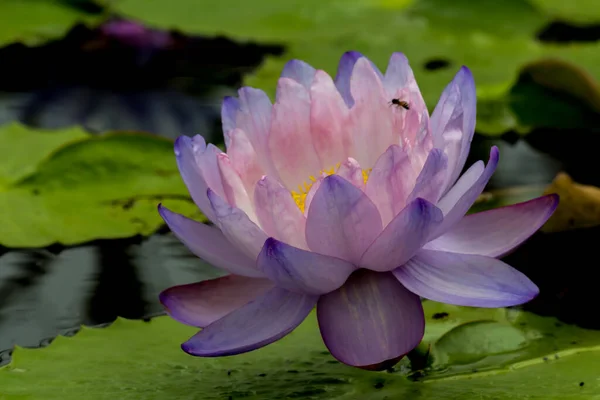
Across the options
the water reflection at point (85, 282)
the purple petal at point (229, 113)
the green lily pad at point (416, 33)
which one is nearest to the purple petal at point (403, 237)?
the purple petal at point (229, 113)

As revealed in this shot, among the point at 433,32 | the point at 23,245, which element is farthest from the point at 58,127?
the point at 433,32

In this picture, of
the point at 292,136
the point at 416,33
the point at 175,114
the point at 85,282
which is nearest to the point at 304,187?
the point at 292,136

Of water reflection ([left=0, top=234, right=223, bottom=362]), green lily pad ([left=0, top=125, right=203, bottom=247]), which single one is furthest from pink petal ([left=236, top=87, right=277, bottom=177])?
green lily pad ([left=0, top=125, right=203, bottom=247])

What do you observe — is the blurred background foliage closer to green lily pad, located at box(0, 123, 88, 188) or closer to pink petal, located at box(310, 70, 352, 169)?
green lily pad, located at box(0, 123, 88, 188)

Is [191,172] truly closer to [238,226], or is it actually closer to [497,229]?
[238,226]

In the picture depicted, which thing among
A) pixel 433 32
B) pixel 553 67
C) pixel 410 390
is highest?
pixel 433 32

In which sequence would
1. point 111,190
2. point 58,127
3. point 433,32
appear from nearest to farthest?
point 111,190 → point 58,127 → point 433,32

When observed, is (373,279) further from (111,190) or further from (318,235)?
(111,190)
